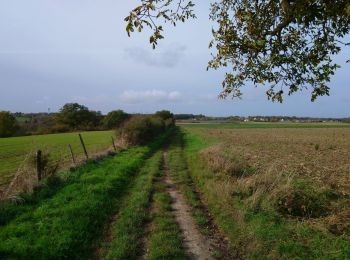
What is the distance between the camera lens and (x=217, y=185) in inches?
487

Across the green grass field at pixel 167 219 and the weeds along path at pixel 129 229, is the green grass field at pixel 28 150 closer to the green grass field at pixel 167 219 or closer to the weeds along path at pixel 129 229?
the green grass field at pixel 167 219

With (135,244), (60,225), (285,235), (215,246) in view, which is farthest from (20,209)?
(285,235)

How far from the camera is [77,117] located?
11888cm

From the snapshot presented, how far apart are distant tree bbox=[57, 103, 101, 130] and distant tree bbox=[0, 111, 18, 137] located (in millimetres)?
22338

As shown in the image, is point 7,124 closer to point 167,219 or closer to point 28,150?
point 28,150

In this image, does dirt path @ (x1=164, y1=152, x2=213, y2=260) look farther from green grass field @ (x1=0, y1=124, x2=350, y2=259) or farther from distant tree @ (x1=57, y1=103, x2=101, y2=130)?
distant tree @ (x1=57, y1=103, x2=101, y2=130)

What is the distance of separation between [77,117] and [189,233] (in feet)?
380

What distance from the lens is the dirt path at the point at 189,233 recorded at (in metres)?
6.89

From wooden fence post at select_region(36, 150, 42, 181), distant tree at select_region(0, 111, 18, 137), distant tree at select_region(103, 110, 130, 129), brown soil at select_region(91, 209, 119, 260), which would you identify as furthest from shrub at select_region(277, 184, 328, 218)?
distant tree at select_region(0, 111, 18, 137)

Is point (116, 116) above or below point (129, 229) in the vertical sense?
above

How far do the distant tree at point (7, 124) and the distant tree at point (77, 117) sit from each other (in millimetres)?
22338

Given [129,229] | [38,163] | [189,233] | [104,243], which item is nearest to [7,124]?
[38,163]

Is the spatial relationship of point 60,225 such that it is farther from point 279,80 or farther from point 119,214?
point 279,80

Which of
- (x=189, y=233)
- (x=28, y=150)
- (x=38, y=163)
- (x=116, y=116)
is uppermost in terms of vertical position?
(x=116, y=116)
